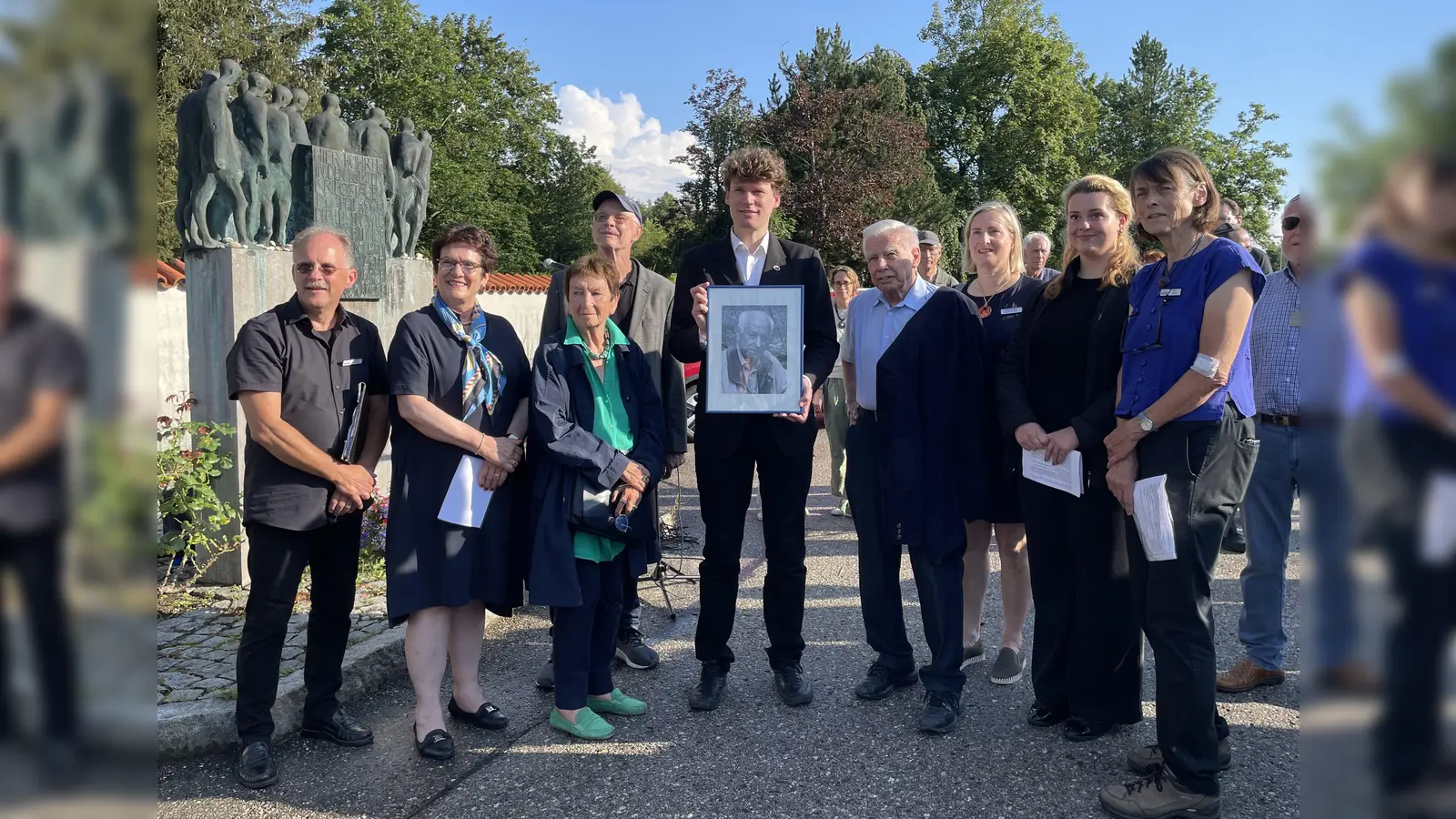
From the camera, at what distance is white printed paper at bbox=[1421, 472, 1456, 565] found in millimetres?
528

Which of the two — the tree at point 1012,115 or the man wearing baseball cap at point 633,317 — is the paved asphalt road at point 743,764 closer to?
the man wearing baseball cap at point 633,317

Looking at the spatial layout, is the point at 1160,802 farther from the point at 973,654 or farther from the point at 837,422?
the point at 837,422

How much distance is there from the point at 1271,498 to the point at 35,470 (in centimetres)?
483

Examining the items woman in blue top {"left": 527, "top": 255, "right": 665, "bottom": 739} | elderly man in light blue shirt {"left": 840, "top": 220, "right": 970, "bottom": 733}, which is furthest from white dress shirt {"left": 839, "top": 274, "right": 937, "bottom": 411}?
woman in blue top {"left": 527, "top": 255, "right": 665, "bottom": 739}

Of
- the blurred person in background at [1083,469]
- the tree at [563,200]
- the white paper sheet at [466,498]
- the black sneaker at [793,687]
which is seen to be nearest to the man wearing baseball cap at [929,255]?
the blurred person in background at [1083,469]

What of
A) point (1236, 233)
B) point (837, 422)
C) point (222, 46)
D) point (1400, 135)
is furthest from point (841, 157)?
point (1400, 135)

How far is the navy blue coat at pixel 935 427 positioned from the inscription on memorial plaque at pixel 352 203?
4.50 meters

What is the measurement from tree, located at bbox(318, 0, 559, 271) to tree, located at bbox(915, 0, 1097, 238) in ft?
64.0

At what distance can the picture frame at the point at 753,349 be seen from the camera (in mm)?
4070

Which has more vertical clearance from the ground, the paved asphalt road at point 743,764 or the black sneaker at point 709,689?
the black sneaker at point 709,689

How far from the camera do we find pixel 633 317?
4.65 m

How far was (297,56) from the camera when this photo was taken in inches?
1302

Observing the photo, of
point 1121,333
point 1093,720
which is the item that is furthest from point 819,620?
point 1121,333

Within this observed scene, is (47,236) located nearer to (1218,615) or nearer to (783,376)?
(783,376)
